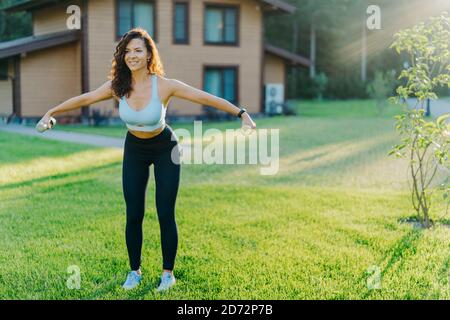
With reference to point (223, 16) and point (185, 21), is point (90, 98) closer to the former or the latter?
point (185, 21)

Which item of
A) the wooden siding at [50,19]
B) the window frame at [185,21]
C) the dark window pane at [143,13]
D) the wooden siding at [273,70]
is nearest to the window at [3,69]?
the wooden siding at [50,19]

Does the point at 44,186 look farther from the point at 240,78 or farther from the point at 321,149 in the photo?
the point at 240,78

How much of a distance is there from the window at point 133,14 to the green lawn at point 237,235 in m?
12.4

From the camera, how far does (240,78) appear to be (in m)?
25.6

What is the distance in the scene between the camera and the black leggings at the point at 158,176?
4.79 meters

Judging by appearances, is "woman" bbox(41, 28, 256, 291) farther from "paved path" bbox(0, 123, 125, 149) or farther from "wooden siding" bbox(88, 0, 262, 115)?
"wooden siding" bbox(88, 0, 262, 115)

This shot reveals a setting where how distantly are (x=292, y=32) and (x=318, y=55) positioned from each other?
2.96 metres

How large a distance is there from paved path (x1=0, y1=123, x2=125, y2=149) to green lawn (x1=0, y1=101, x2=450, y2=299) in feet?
12.3

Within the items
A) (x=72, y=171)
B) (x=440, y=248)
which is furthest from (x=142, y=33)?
(x=72, y=171)

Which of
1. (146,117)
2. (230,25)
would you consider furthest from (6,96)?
(146,117)

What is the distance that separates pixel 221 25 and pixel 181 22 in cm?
178

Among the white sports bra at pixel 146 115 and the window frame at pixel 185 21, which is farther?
the window frame at pixel 185 21

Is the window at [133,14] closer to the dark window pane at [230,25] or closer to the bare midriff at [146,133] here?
the dark window pane at [230,25]

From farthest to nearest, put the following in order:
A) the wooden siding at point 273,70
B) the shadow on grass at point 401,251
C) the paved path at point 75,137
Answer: the wooden siding at point 273,70
the paved path at point 75,137
the shadow on grass at point 401,251
